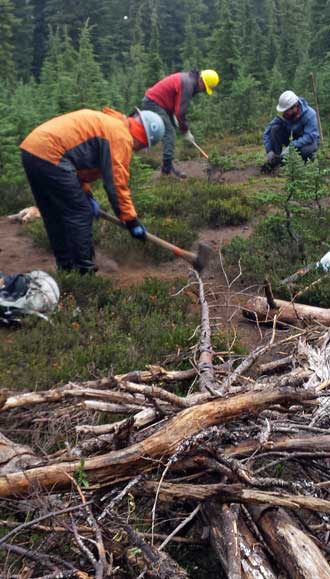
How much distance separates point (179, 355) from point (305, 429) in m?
1.86

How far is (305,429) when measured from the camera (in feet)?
11.7

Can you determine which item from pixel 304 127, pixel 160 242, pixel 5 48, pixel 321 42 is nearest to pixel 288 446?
pixel 160 242

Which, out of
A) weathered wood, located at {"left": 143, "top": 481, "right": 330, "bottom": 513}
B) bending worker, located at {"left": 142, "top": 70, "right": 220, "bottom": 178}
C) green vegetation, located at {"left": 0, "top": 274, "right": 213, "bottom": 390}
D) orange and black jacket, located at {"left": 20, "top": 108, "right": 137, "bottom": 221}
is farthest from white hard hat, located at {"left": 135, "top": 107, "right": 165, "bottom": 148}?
bending worker, located at {"left": 142, "top": 70, "right": 220, "bottom": 178}

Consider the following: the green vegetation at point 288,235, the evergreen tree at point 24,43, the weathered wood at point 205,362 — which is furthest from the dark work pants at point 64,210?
the evergreen tree at point 24,43

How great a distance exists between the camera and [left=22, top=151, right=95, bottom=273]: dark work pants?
6695mm

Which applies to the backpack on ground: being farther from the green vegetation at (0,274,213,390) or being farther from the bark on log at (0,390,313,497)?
the bark on log at (0,390,313,497)

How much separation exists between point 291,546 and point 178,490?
625mm

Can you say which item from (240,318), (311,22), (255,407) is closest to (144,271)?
(240,318)

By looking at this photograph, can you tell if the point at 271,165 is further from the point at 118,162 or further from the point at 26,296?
the point at 26,296

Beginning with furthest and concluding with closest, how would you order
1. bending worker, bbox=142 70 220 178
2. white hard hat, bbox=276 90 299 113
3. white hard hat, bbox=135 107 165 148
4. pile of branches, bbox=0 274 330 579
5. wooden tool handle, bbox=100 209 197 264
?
bending worker, bbox=142 70 220 178, white hard hat, bbox=276 90 299 113, wooden tool handle, bbox=100 209 197 264, white hard hat, bbox=135 107 165 148, pile of branches, bbox=0 274 330 579

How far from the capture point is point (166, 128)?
40.3 ft

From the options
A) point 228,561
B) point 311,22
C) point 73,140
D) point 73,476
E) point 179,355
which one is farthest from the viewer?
point 311,22

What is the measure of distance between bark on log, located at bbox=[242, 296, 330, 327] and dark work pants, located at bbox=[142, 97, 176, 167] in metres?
6.57

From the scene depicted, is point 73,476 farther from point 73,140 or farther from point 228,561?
point 73,140
